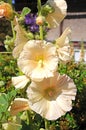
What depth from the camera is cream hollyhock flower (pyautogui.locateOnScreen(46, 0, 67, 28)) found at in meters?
1.31

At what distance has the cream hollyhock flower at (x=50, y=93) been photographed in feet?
3.96

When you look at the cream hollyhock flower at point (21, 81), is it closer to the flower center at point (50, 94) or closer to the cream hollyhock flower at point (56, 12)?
the flower center at point (50, 94)

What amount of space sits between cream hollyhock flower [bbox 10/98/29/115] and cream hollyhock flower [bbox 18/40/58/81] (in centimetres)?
10

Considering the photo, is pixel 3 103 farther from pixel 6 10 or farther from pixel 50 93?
pixel 6 10

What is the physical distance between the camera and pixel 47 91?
124cm

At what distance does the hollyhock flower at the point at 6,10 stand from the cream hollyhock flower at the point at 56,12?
11 cm

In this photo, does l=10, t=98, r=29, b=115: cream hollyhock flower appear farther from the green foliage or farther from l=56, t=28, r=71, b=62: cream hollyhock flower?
l=56, t=28, r=71, b=62: cream hollyhock flower

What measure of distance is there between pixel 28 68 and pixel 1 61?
2134 mm

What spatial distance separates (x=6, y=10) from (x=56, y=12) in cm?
15

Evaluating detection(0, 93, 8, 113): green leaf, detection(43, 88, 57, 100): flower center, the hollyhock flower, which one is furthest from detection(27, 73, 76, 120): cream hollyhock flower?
the hollyhock flower

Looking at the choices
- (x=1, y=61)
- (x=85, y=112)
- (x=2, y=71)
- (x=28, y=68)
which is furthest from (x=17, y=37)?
(x=1, y=61)

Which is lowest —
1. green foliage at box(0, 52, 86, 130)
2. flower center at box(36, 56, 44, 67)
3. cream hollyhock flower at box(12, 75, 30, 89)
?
green foliage at box(0, 52, 86, 130)

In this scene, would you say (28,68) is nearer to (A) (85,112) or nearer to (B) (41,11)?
(B) (41,11)

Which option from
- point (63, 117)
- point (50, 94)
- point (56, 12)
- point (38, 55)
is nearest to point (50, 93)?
point (50, 94)
